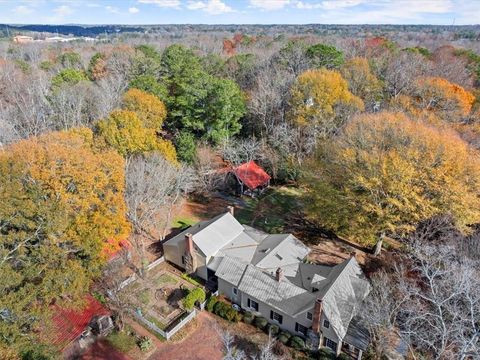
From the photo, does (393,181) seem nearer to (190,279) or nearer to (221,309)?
(221,309)

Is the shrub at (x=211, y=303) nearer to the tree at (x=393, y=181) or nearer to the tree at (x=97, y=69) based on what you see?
the tree at (x=393, y=181)

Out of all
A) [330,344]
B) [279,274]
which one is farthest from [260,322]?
[330,344]

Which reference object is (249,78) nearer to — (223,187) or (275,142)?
(275,142)

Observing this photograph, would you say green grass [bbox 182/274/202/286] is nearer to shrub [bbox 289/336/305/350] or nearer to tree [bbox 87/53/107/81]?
shrub [bbox 289/336/305/350]

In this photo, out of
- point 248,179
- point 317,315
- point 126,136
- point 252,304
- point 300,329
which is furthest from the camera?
point 248,179

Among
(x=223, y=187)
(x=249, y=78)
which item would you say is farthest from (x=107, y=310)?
(x=249, y=78)

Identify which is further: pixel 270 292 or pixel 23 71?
pixel 23 71

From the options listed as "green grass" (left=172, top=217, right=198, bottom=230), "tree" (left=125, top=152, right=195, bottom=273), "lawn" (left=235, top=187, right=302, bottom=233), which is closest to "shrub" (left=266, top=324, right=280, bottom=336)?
"tree" (left=125, top=152, right=195, bottom=273)
